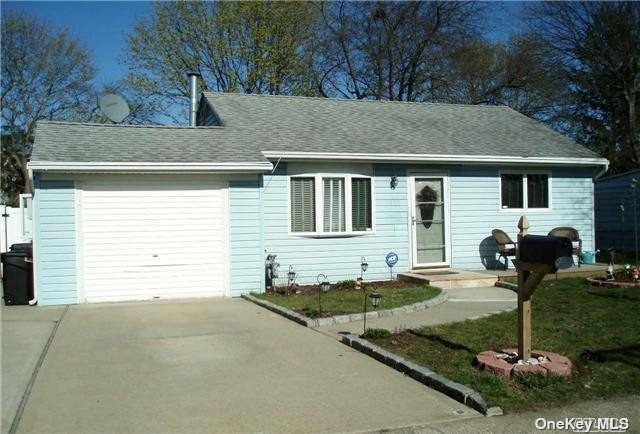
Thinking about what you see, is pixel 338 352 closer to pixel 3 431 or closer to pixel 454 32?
pixel 3 431

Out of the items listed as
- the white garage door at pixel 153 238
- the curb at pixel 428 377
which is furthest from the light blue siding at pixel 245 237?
the curb at pixel 428 377

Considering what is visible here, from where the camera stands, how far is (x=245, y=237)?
37.1 ft

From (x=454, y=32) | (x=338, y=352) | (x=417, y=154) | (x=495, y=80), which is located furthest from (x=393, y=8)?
(x=338, y=352)

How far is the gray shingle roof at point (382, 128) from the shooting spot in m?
13.1

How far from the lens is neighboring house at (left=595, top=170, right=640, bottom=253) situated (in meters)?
19.0

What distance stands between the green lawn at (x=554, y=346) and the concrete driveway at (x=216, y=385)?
474 mm

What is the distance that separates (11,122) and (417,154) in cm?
2625

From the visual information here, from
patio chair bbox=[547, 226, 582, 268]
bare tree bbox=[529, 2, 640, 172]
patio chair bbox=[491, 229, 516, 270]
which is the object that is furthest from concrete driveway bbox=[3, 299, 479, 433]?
bare tree bbox=[529, 2, 640, 172]

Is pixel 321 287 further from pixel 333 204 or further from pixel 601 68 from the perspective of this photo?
pixel 601 68

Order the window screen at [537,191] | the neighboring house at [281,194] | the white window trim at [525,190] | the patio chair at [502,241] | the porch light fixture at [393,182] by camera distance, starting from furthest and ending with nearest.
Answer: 1. the window screen at [537,191]
2. the white window trim at [525,190]
3. the patio chair at [502,241]
4. the porch light fixture at [393,182]
5. the neighboring house at [281,194]

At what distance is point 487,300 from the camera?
10.6m

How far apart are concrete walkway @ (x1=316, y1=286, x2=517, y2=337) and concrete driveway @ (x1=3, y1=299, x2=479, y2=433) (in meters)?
0.78

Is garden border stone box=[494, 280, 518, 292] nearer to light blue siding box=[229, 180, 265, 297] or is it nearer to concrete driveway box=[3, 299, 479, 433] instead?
light blue siding box=[229, 180, 265, 297]

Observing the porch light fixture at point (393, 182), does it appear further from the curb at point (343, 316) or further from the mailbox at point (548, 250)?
the mailbox at point (548, 250)
